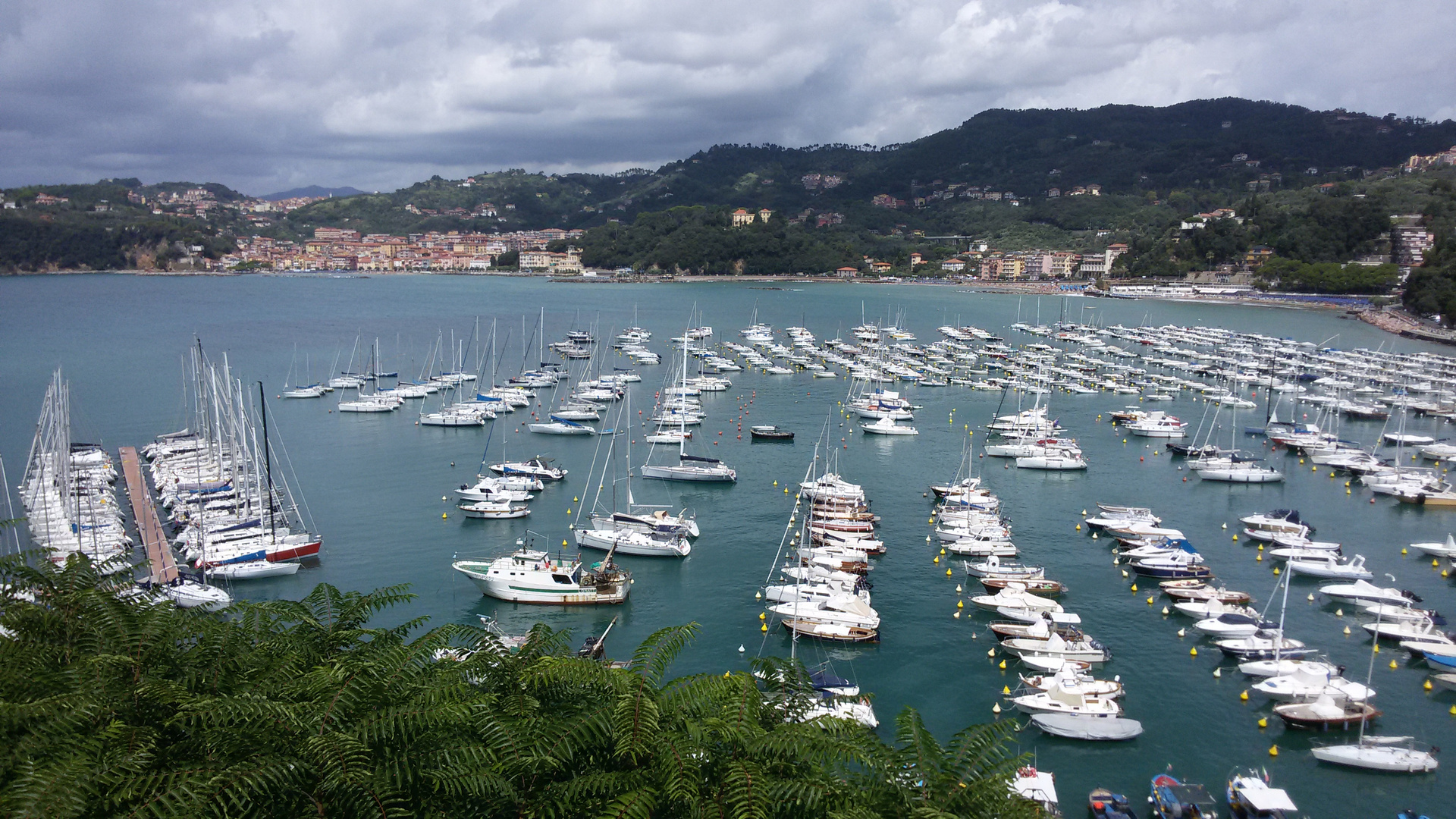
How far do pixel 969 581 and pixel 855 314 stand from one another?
67338mm

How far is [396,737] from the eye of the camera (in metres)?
4.48

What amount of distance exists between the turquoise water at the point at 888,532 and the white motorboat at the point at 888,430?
1.93 feet

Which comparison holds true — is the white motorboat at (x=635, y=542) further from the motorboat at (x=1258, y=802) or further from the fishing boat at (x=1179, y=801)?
the motorboat at (x=1258, y=802)

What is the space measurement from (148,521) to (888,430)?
26.1 metres

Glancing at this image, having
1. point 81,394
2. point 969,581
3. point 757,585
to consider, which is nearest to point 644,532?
point 757,585

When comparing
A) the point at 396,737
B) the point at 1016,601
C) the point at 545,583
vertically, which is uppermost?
the point at 396,737

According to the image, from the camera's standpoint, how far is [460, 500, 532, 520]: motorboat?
24.4 metres

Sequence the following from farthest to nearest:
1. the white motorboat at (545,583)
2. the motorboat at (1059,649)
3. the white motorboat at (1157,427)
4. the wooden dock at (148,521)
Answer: the white motorboat at (1157,427)
the wooden dock at (148,521)
the white motorboat at (545,583)
the motorboat at (1059,649)

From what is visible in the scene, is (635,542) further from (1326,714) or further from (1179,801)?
(1326,714)

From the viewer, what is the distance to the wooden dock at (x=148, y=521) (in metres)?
18.8

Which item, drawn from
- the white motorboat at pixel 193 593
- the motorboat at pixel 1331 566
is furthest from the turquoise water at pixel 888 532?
the white motorboat at pixel 193 593

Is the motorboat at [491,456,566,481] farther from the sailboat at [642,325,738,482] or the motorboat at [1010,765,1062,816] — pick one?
the motorboat at [1010,765,1062,816]

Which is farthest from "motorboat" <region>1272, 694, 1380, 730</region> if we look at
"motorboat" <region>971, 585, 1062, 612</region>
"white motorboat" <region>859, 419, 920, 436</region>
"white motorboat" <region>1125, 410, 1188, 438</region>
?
"white motorboat" <region>1125, 410, 1188, 438</region>

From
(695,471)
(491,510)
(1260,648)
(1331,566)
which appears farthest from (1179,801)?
(695,471)
